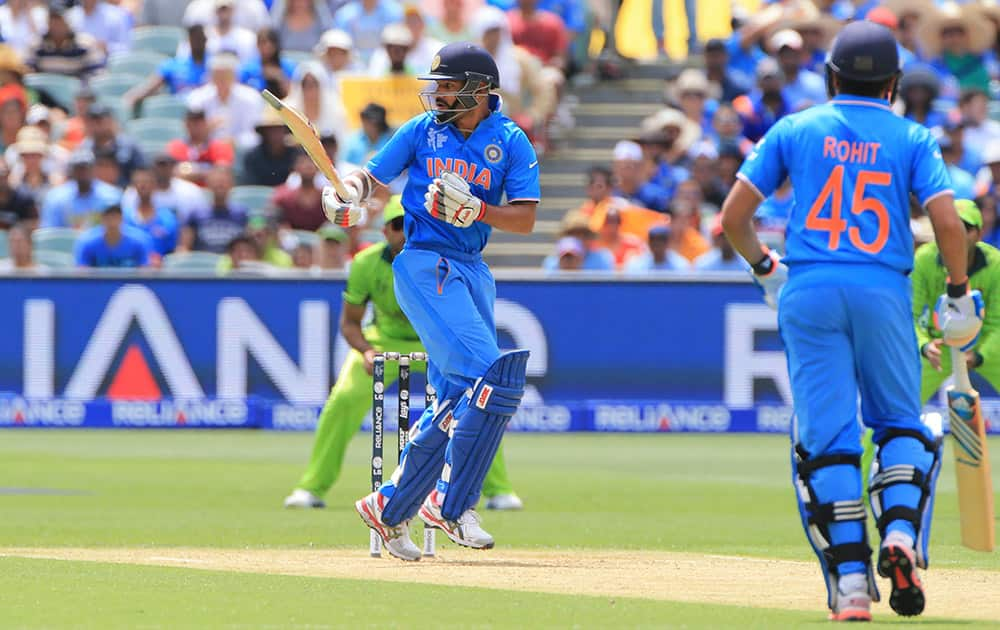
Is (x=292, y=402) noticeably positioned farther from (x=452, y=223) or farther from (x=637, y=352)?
(x=452, y=223)

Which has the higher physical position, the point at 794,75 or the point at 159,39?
the point at 159,39

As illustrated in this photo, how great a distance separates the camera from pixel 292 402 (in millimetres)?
18547

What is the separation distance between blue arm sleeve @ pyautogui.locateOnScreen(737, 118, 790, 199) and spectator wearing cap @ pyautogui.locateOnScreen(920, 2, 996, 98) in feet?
50.1

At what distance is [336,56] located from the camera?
21.2 metres

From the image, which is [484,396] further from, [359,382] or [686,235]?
[686,235]

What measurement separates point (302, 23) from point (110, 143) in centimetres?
298

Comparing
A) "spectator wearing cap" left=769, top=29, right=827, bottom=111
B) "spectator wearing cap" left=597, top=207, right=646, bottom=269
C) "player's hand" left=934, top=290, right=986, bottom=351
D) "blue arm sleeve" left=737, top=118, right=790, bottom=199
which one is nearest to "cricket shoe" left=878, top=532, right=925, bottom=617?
"player's hand" left=934, top=290, right=986, bottom=351

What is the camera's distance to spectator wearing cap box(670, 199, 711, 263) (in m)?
19.6

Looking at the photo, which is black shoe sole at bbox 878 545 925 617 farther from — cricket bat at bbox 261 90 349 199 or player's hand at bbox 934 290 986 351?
cricket bat at bbox 261 90 349 199

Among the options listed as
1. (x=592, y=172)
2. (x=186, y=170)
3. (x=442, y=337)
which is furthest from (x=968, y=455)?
(x=186, y=170)

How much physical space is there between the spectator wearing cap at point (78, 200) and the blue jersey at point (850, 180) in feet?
45.5

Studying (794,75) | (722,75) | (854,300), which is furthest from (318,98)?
(854,300)

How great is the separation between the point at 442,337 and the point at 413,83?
40.4 ft

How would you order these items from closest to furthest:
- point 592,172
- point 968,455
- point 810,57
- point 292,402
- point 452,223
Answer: point 968,455 < point 452,223 < point 292,402 < point 592,172 < point 810,57
